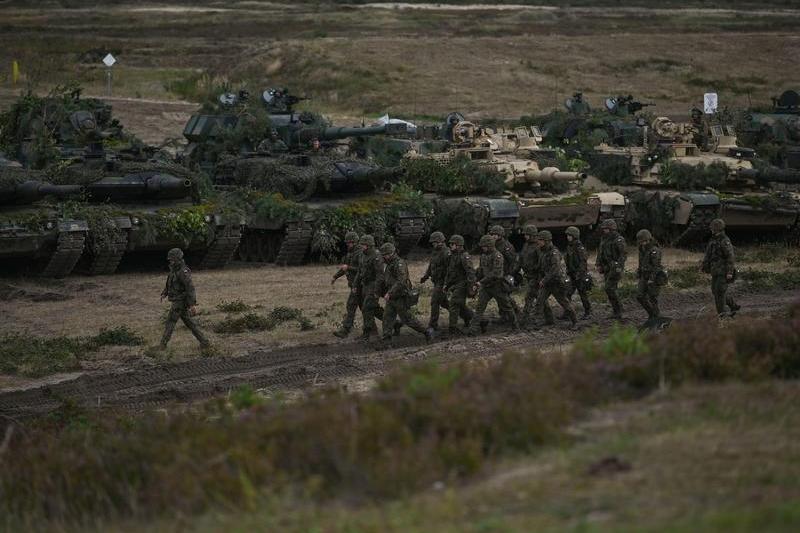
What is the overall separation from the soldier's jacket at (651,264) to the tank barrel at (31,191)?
8521 millimetres

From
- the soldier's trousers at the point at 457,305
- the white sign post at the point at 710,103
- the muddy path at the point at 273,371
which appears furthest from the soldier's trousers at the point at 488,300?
the white sign post at the point at 710,103

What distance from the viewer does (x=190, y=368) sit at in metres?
16.2

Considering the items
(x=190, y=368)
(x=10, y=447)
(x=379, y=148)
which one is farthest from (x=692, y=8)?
(x=10, y=447)

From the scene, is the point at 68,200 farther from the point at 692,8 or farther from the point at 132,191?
the point at 692,8

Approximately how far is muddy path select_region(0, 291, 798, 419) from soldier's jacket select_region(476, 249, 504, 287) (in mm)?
642

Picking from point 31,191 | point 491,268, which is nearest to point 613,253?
point 491,268

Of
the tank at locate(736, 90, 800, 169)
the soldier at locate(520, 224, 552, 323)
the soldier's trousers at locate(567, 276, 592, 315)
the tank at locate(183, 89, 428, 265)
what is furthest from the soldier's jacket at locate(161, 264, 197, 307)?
the tank at locate(736, 90, 800, 169)

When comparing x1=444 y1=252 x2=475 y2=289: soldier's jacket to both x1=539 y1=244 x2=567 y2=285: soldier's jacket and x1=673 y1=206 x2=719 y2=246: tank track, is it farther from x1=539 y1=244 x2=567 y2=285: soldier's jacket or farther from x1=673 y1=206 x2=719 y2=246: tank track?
x1=673 y1=206 x2=719 y2=246: tank track

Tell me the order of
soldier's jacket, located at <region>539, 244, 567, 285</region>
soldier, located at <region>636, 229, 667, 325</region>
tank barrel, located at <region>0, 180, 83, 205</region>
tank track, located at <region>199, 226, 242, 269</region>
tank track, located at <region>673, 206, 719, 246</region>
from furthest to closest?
tank track, located at <region>673, 206, 719, 246</region>
tank track, located at <region>199, 226, 242, 269</region>
tank barrel, located at <region>0, 180, 83, 205</region>
soldier's jacket, located at <region>539, 244, 567, 285</region>
soldier, located at <region>636, 229, 667, 325</region>

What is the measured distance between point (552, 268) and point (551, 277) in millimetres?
108

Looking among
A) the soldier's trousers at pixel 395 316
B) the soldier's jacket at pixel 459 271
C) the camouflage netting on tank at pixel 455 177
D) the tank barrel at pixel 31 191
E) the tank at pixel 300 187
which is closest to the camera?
the soldier's trousers at pixel 395 316

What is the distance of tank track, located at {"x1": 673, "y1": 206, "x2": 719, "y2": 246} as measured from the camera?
24531mm

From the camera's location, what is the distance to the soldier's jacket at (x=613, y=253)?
1842cm

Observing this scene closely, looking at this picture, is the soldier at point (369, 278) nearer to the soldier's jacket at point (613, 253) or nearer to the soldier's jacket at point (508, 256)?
the soldier's jacket at point (508, 256)
